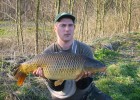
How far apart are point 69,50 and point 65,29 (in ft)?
1.12

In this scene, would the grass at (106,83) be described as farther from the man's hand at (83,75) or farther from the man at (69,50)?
the man's hand at (83,75)

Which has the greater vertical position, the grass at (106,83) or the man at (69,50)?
the man at (69,50)

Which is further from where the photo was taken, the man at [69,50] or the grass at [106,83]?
the grass at [106,83]

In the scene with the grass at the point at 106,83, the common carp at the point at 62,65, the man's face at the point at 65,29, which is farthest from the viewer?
the grass at the point at 106,83

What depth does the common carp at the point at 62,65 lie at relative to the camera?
418 cm

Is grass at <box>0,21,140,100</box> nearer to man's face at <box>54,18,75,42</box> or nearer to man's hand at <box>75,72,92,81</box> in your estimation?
man's face at <box>54,18,75,42</box>

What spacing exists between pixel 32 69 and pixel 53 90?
76 cm

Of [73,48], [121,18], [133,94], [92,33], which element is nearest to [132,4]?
[121,18]

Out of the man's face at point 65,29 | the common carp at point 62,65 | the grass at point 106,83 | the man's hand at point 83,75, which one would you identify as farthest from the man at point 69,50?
the grass at point 106,83

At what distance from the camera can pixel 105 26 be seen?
2083cm

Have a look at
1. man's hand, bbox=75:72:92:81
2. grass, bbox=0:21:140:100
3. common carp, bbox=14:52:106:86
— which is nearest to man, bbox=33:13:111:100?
man's hand, bbox=75:72:92:81

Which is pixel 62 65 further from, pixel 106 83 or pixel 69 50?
pixel 106 83

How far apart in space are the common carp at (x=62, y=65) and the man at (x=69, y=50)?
0.34m

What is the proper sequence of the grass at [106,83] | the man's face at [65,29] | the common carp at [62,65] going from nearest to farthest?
1. the common carp at [62,65]
2. the man's face at [65,29]
3. the grass at [106,83]
